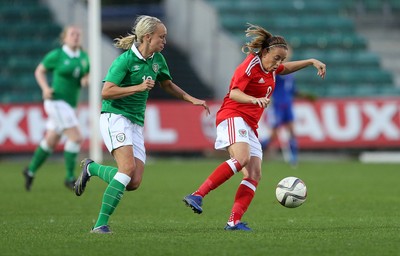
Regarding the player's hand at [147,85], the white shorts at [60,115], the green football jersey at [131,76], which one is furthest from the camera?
the white shorts at [60,115]

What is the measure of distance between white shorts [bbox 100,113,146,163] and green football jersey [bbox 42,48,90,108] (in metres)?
6.09

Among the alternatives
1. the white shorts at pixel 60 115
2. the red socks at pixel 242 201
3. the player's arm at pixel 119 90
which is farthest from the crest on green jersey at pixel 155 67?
the white shorts at pixel 60 115

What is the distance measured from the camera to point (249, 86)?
9.21 m

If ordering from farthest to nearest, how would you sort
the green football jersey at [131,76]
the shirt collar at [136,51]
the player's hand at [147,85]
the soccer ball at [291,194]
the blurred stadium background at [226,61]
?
1. the blurred stadium background at [226,61]
2. the soccer ball at [291,194]
3. the shirt collar at [136,51]
4. the green football jersey at [131,76]
5. the player's hand at [147,85]

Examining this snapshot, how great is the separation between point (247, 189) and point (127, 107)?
137 cm

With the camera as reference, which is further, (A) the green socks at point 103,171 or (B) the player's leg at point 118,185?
(A) the green socks at point 103,171

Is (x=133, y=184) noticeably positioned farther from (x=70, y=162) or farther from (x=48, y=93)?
(x=48, y=93)

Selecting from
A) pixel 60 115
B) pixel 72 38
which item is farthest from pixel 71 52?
pixel 60 115

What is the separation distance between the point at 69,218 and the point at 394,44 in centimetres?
1978

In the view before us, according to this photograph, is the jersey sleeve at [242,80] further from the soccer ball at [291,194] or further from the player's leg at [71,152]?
the player's leg at [71,152]

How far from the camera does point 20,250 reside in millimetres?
7543

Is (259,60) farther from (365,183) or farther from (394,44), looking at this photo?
(394,44)

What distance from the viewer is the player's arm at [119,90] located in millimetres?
8422

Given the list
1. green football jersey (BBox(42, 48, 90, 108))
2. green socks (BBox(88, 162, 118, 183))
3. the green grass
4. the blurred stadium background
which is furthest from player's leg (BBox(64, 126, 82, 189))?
the blurred stadium background
